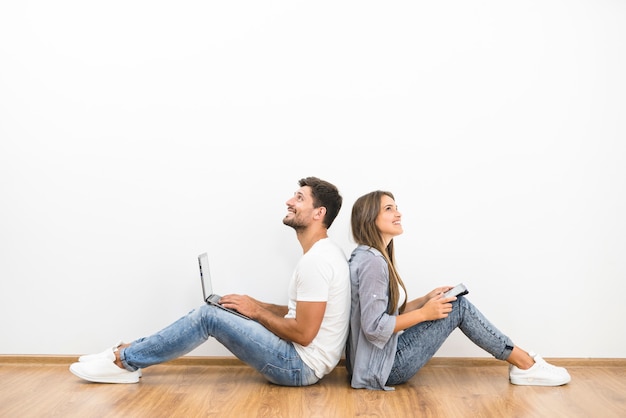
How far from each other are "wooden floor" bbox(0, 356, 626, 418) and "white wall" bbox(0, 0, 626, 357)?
16 centimetres

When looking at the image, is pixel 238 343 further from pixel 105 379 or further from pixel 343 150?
pixel 343 150

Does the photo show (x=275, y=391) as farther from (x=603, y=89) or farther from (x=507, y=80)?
(x=603, y=89)

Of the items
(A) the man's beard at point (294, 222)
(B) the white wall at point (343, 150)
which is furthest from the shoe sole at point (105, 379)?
(A) the man's beard at point (294, 222)

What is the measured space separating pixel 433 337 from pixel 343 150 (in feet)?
3.34

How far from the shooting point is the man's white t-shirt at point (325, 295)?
3.11 meters

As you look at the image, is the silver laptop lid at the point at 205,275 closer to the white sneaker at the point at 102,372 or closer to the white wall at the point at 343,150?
the white wall at the point at 343,150

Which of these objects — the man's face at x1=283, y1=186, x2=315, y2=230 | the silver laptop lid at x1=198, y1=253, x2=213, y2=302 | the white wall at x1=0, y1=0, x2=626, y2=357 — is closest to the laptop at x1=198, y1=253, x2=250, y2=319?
the silver laptop lid at x1=198, y1=253, x2=213, y2=302

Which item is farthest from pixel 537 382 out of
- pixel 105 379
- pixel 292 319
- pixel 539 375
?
pixel 105 379

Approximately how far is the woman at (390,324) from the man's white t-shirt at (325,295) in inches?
2.7

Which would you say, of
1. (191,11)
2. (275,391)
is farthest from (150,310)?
(191,11)

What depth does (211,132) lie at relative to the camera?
3.68 m

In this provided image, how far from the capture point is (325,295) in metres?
3.11

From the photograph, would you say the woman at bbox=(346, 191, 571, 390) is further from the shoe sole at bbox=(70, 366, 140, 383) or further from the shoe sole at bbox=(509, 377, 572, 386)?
the shoe sole at bbox=(70, 366, 140, 383)

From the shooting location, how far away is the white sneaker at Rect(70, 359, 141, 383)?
3.25 metres
